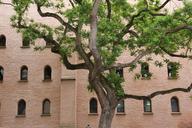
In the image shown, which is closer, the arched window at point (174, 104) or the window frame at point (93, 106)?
the arched window at point (174, 104)

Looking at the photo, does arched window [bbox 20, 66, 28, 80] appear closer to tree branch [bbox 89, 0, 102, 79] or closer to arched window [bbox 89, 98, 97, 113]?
arched window [bbox 89, 98, 97, 113]

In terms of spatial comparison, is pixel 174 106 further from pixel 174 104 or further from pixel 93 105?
pixel 93 105

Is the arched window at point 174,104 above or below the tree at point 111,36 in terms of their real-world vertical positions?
below

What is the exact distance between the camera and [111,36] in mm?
16516

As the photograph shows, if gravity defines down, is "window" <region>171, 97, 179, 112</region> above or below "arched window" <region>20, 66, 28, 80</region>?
below

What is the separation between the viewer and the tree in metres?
15.3

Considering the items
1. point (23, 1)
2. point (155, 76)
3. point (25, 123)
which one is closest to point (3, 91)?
point (25, 123)

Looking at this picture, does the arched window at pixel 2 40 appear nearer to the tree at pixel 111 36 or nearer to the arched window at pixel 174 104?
the tree at pixel 111 36

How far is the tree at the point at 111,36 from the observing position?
15.3 meters

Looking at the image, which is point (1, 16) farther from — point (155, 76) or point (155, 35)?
point (155, 35)

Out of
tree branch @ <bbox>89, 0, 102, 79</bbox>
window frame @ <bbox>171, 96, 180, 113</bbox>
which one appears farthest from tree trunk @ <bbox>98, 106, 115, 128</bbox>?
window frame @ <bbox>171, 96, 180, 113</bbox>

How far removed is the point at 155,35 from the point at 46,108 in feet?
52.7

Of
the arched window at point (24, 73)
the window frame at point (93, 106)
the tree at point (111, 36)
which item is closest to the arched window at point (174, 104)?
the window frame at point (93, 106)

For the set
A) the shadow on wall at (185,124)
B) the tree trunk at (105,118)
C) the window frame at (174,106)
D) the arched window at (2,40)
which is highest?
the arched window at (2,40)
